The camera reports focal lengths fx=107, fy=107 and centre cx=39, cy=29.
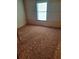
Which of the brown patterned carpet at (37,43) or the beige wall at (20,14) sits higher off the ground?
the beige wall at (20,14)

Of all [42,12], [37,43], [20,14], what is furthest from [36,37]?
[42,12]

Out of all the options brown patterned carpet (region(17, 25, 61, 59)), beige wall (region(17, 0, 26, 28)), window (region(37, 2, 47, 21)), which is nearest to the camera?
brown patterned carpet (region(17, 25, 61, 59))

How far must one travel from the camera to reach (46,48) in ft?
3.99

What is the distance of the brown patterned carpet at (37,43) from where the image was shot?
3.78ft

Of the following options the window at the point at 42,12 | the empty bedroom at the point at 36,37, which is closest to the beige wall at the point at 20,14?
the empty bedroom at the point at 36,37

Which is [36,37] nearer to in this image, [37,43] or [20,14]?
[37,43]

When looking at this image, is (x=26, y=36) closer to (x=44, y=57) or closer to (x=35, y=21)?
(x=35, y=21)

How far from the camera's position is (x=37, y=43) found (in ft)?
4.20

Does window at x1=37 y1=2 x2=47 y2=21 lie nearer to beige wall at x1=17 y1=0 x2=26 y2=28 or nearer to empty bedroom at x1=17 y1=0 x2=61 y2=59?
empty bedroom at x1=17 y1=0 x2=61 y2=59

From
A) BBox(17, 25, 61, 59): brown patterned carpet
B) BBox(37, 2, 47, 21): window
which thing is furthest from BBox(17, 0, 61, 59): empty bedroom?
BBox(37, 2, 47, 21): window

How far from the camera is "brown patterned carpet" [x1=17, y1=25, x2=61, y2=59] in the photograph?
115 cm

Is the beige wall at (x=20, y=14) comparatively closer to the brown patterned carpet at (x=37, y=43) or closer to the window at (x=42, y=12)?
the brown patterned carpet at (x=37, y=43)
